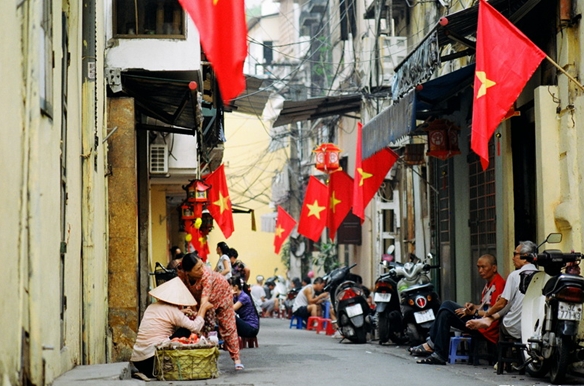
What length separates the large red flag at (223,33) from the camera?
984cm

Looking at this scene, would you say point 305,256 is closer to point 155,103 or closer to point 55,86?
Answer: point 155,103

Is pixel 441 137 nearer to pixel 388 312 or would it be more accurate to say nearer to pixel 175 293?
pixel 388 312

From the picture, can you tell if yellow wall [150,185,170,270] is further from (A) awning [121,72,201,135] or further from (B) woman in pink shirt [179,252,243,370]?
(B) woman in pink shirt [179,252,243,370]

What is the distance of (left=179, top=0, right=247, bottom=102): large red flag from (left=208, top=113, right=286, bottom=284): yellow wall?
124 ft

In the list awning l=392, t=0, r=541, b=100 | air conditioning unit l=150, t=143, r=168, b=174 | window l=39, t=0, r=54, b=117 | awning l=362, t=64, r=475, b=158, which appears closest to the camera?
window l=39, t=0, r=54, b=117

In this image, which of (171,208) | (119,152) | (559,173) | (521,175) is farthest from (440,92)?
(171,208)

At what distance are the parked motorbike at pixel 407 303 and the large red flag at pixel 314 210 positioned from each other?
827cm

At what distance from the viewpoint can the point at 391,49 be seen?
79.6 ft

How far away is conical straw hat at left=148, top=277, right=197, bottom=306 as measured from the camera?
1062cm

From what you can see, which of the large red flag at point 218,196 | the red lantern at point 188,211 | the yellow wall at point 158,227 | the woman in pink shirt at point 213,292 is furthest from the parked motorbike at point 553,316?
the yellow wall at point 158,227

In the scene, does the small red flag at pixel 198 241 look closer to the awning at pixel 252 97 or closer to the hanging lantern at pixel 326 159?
the awning at pixel 252 97

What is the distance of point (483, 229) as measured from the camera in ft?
55.6

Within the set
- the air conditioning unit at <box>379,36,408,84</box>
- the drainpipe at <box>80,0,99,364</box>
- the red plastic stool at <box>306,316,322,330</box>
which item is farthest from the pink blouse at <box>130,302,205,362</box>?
the air conditioning unit at <box>379,36,408,84</box>

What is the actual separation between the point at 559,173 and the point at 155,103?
24.2ft
